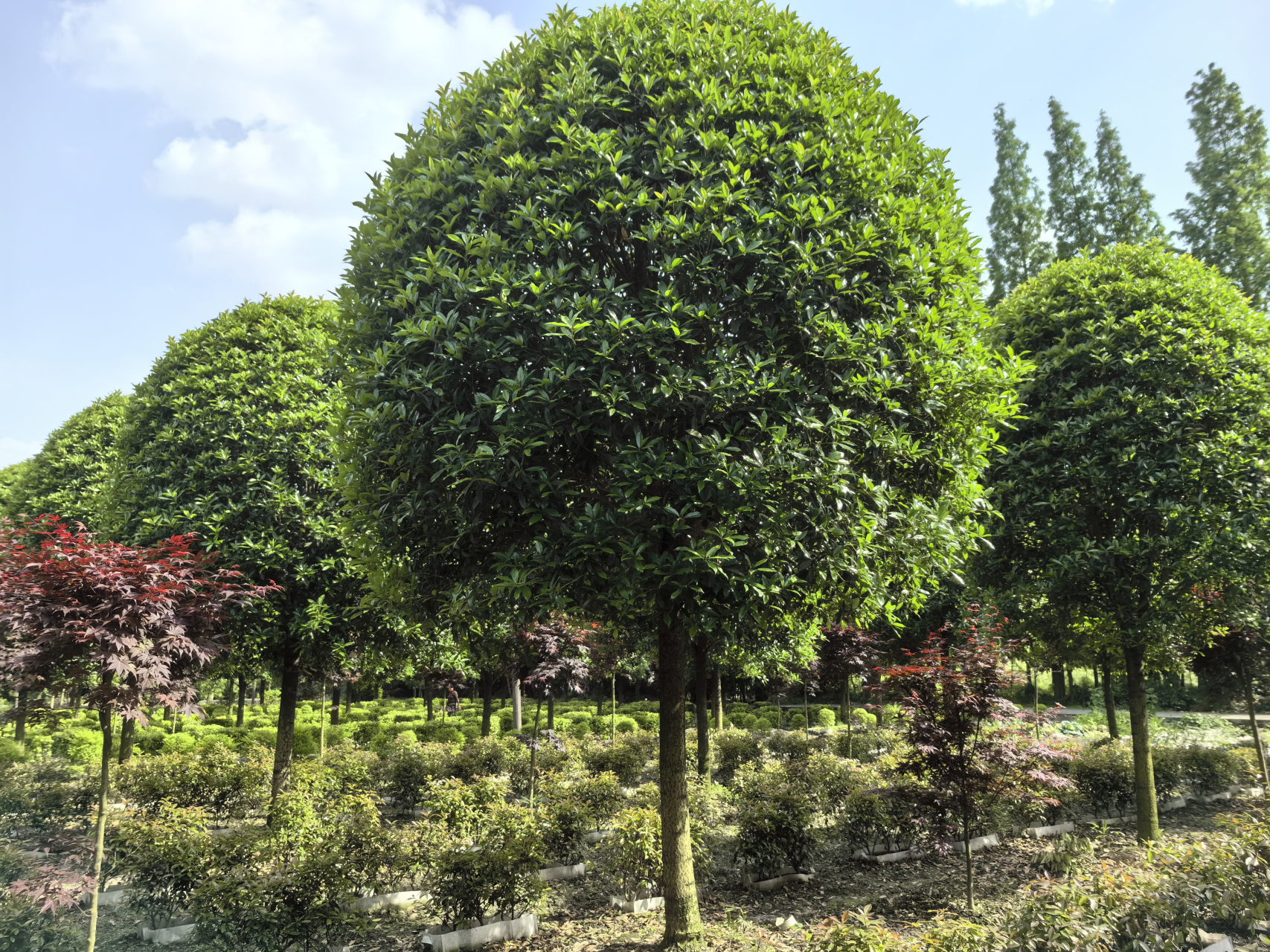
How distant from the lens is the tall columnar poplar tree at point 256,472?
869 cm

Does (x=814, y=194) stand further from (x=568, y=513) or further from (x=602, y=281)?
(x=568, y=513)

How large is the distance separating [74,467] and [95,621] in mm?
15422

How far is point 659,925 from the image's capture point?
257 inches

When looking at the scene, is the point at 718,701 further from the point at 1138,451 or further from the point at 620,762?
the point at 1138,451

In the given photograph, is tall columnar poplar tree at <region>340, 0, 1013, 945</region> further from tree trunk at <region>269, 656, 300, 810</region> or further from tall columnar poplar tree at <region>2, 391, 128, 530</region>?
tall columnar poplar tree at <region>2, 391, 128, 530</region>

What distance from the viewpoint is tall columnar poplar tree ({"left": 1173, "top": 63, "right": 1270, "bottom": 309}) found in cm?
1975

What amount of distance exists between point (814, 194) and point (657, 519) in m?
2.73

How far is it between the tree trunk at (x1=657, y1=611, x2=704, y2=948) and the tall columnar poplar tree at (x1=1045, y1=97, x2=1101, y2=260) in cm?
2690

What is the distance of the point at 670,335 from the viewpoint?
4.80 metres

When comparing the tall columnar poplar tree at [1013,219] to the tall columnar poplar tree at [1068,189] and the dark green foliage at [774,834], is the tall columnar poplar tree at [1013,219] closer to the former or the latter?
the tall columnar poplar tree at [1068,189]

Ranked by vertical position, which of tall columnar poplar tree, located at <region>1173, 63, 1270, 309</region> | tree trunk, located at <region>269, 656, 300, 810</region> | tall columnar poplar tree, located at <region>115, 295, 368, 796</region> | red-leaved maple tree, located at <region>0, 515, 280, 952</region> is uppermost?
tall columnar poplar tree, located at <region>1173, 63, 1270, 309</region>

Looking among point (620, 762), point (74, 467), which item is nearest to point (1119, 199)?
point (620, 762)

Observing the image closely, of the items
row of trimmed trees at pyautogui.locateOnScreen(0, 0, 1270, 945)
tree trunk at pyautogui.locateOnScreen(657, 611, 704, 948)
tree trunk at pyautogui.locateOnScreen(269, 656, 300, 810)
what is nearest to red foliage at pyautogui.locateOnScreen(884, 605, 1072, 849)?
row of trimmed trees at pyautogui.locateOnScreen(0, 0, 1270, 945)

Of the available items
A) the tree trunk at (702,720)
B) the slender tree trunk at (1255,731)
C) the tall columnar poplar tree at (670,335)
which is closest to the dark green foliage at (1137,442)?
the tall columnar poplar tree at (670,335)
